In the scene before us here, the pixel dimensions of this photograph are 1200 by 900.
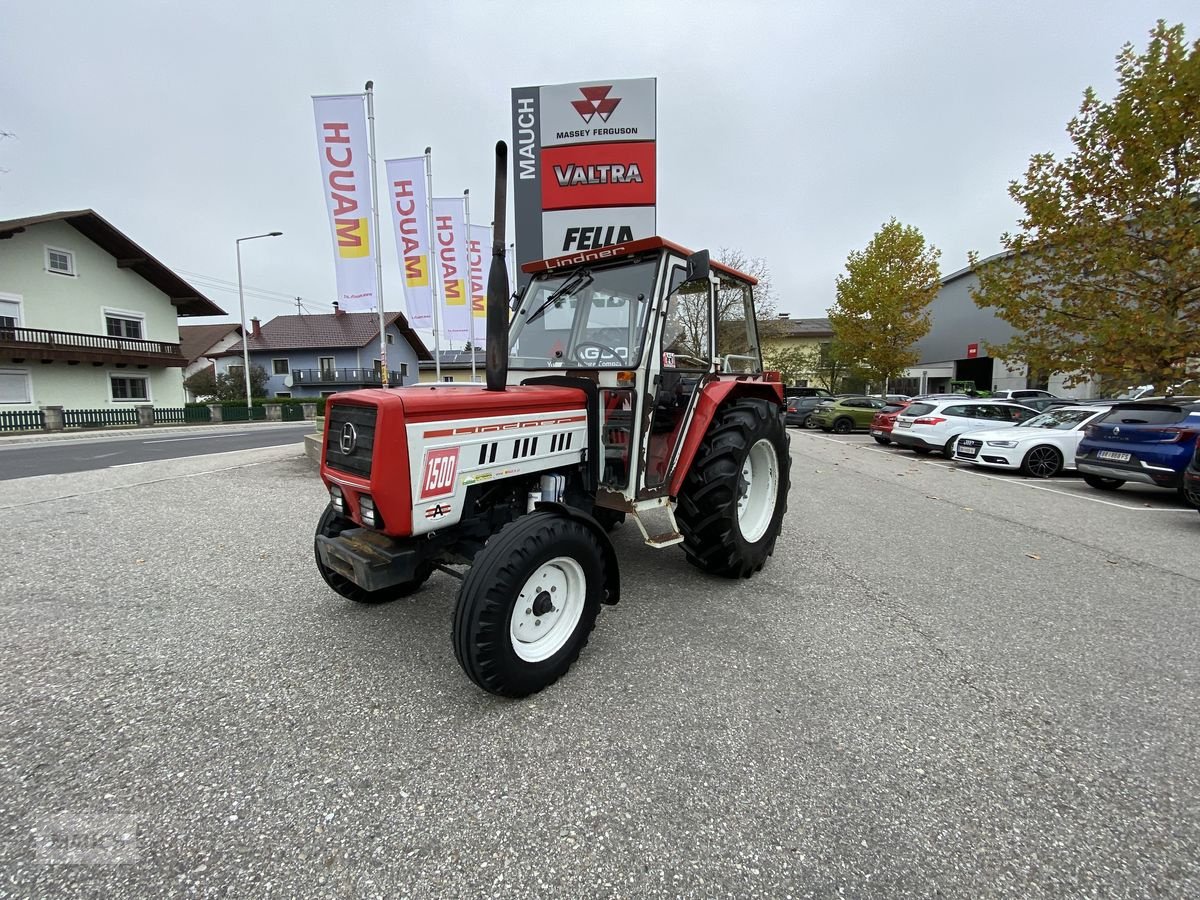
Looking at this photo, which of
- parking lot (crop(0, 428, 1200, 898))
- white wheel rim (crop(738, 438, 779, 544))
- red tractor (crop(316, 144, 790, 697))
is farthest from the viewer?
white wheel rim (crop(738, 438, 779, 544))

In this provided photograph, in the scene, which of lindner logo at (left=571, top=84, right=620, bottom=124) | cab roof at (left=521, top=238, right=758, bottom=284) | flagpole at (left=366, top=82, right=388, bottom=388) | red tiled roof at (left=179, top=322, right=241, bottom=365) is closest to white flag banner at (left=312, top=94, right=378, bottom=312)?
flagpole at (left=366, top=82, right=388, bottom=388)

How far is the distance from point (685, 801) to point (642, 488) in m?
1.81

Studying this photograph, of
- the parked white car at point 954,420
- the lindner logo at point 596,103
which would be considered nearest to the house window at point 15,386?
the lindner logo at point 596,103

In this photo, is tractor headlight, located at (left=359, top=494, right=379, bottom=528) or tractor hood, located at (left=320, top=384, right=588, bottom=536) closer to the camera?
tractor hood, located at (left=320, top=384, right=588, bottom=536)

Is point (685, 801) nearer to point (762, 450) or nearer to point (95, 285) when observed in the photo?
point (762, 450)

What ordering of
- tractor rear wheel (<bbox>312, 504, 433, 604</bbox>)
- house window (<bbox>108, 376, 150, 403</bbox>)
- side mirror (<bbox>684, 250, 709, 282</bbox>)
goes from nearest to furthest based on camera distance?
tractor rear wheel (<bbox>312, 504, 433, 604</bbox>)
side mirror (<bbox>684, 250, 709, 282</bbox>)
house window (<bbox>108, 376, 150, 403</bbox>)

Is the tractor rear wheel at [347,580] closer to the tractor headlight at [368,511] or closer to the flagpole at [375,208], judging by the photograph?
the tractor headlight at [368,511]

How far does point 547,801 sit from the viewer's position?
1.91 m

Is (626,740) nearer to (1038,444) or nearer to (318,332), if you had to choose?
(1038,444)

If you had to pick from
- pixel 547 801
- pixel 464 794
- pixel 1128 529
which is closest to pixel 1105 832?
pixel 547 801

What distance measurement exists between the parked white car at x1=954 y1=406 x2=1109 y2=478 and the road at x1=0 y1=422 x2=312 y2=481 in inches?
651

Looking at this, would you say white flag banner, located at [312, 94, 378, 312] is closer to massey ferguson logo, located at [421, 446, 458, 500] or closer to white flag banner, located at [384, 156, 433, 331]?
white flag banner, located at [384, 156, 433, 331]

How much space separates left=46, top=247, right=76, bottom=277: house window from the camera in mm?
21844

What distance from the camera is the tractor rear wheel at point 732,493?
3.61 m
